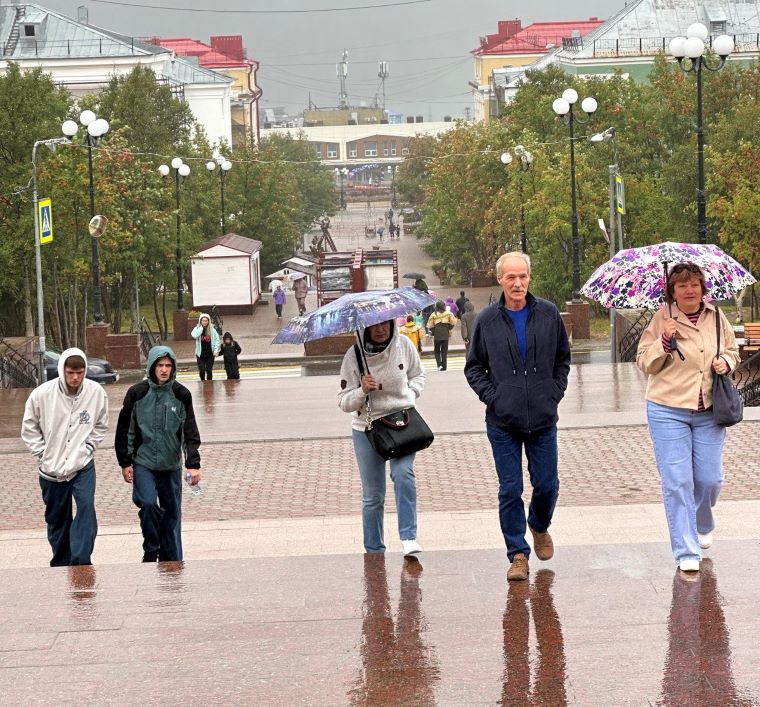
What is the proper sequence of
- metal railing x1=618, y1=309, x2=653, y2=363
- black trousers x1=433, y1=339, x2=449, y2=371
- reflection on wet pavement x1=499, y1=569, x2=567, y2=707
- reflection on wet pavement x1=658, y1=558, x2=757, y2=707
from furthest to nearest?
metal railing x1=618, y1=309, x2=653, y2=363
black trousers x1=433, y1=339, x2=449, y2=371
reflection on wet pavement x1=499, y1=569, x2=567, y2=707
reflection on wet pavement x1=658, y1=558, x2=757, y2=707

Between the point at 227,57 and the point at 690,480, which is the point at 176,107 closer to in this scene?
the point at 690,480

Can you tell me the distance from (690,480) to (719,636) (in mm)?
1112

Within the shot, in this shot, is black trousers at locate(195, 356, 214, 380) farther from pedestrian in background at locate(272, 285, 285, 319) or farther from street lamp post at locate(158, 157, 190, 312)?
pedestrian in background at locate(272, 285, 285, 319)

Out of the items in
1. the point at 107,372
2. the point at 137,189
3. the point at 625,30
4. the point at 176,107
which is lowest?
the point at 107,372

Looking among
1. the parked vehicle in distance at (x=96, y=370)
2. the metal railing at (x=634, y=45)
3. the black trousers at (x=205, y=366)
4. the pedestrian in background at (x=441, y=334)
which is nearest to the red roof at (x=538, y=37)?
the metal railing at (x=634, y=45)

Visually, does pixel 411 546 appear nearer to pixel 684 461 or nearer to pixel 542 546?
pixel 542 546

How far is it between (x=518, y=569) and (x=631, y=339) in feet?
75.0

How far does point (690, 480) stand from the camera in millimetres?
7496

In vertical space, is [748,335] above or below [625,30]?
below

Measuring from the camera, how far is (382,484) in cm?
826

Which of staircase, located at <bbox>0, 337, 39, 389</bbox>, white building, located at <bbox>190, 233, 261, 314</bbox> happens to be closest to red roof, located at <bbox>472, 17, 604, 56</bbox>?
white building, located at <bbox>190, 233, 261, 314</bbox>

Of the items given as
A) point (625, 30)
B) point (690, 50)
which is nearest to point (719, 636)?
point (690, 50)

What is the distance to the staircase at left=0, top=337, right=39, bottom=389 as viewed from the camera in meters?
31.6

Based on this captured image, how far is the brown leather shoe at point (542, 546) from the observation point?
7.92 metres
